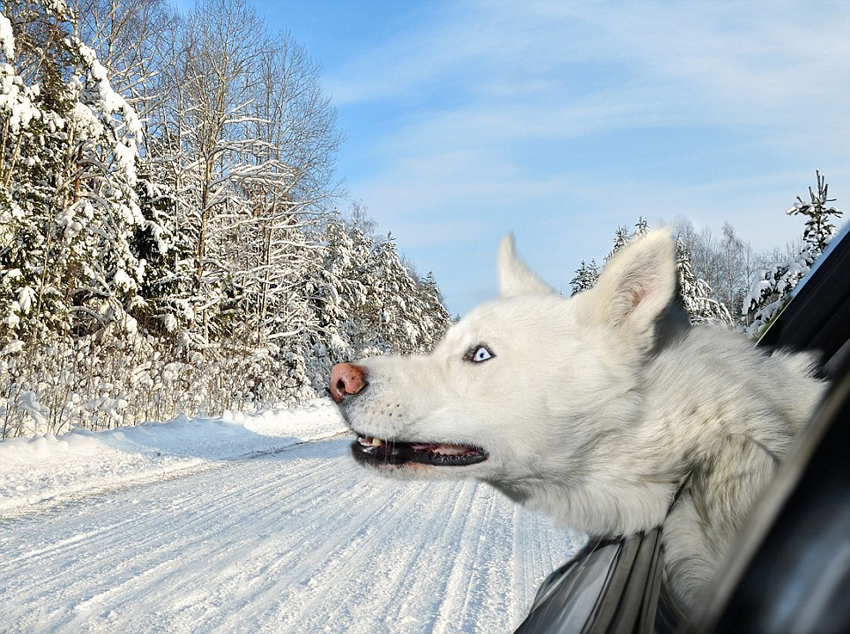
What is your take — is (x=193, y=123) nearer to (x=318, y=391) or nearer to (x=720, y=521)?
(x=318, y=391)

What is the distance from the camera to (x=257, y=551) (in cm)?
475

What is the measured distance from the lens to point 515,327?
1.54 m

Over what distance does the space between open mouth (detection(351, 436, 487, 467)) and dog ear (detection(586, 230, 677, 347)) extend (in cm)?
39

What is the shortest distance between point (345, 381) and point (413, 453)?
22 centimetres

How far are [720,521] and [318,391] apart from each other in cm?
3216

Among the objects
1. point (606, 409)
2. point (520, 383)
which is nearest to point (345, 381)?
point (520, 383)

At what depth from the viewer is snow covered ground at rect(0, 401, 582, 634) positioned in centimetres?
355

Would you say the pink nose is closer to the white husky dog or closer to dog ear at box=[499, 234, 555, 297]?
the white husky dog

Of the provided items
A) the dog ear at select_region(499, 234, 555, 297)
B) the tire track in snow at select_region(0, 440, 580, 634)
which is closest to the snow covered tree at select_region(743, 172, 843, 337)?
the dog ear at select_region(499, 234, 555, 297)

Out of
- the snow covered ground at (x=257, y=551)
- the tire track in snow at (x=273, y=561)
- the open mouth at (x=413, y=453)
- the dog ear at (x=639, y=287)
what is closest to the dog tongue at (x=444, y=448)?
the open mouth at (x=413, y=453)

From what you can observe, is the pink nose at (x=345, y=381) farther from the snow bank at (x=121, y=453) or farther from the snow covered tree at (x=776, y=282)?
the snow bank at (x=121, y=453)

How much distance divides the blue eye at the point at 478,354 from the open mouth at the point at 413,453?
8.6 inches

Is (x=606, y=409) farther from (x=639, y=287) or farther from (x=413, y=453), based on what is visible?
(x=413, y=453)

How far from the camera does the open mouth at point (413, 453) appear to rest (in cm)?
141
